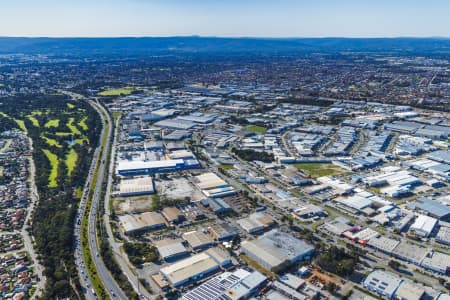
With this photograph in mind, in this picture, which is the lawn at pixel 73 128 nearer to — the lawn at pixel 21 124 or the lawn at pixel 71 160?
the lawn at pixel 21 124

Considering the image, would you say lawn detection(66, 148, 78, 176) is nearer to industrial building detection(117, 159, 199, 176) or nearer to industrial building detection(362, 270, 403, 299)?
industrial building detection(117, 159, 199, 176)

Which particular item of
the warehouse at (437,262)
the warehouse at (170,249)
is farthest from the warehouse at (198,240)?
the warehouse at (437,262)

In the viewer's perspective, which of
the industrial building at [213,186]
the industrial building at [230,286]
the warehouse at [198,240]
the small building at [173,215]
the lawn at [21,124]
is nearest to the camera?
the industrial building at [230,286]

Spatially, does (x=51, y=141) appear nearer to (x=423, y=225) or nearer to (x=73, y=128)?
(x=73, y=128)

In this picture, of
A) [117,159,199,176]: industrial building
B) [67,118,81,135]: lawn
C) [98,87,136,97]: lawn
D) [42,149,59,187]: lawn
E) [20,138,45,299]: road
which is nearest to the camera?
[20,138,45,299]: road

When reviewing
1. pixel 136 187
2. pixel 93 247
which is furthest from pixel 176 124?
pixel 93 247

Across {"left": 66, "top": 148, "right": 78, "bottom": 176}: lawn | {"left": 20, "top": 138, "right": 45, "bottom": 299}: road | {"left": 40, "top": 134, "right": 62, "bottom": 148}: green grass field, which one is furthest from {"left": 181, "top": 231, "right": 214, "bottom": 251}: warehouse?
{"left": 40, "top": 134, "right": 62, "bottom": 148}: green grass field

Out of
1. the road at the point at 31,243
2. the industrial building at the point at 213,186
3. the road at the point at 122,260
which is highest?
the industrial building at the point at 213,186
